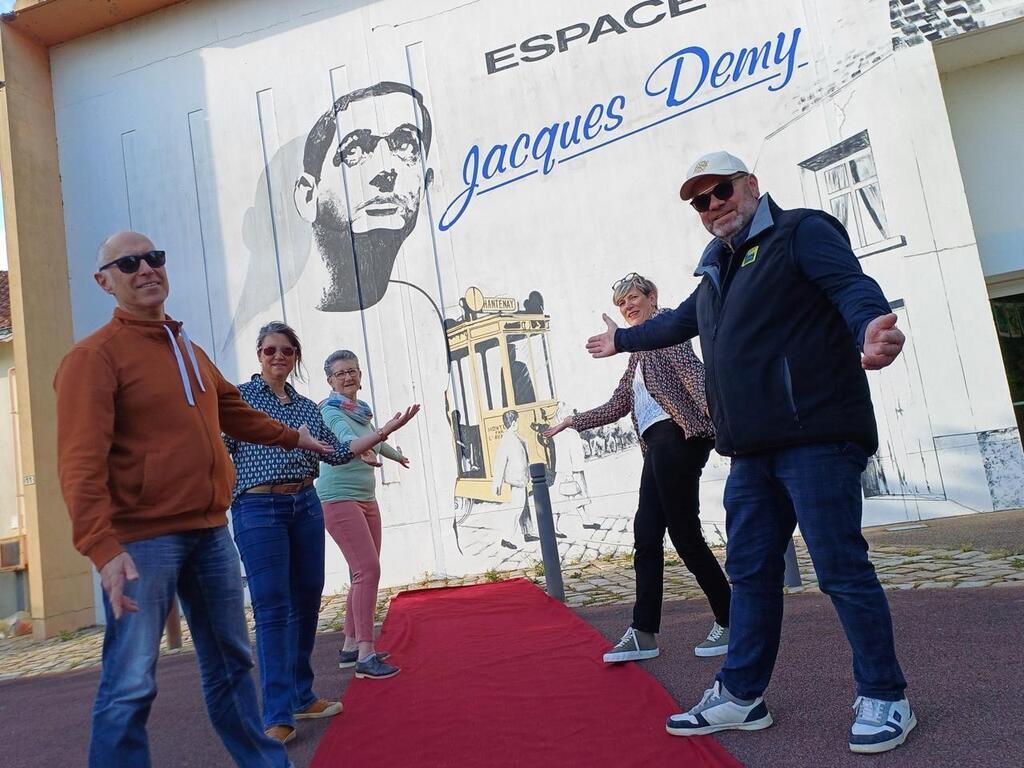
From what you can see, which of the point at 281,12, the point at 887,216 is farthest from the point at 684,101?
the point at 281,12

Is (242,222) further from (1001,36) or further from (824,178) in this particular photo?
(1001,36)

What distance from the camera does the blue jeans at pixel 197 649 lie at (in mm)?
2307

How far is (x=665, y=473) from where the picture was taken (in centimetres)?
409

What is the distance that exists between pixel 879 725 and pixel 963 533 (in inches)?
216

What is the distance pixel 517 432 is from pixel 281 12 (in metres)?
6.27

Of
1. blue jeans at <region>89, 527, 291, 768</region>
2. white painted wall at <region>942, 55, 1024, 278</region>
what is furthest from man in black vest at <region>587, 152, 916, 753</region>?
white painted wall at <region>942, 55, 1024, 278</region>

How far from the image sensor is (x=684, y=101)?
9.55m

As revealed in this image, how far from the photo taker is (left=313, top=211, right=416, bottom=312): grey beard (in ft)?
33.1

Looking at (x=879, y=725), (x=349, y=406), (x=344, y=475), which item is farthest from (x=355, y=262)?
(x=879, y=725)

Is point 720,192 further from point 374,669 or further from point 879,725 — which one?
point 374,669

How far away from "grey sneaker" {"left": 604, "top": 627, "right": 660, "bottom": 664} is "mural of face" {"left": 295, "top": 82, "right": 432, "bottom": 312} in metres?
6.64

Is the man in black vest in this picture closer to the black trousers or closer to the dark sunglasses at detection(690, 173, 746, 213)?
the dark sunglasses at detection(690, 173, 746, 213)

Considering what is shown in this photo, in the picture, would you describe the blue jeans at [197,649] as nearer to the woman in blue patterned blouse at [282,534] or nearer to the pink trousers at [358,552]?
the woman in blue patterned blouse at [282,534]

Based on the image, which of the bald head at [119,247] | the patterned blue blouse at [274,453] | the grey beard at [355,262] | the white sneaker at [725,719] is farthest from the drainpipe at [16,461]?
the white sneaker at [725,719]
